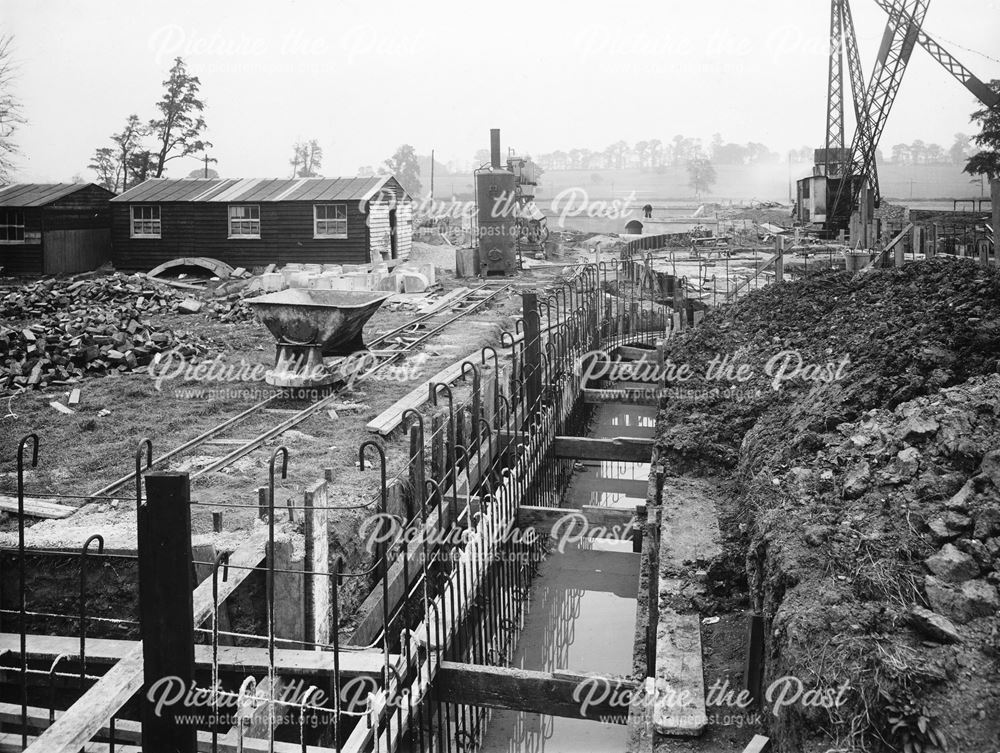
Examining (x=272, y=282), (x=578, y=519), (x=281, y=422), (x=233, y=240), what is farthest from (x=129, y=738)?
(x=233, y=240)

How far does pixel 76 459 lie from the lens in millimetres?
9523

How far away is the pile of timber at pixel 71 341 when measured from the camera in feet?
44.9

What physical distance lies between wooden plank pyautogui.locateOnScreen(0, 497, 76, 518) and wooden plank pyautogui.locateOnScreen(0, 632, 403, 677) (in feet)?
6.44

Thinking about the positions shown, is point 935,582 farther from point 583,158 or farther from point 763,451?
point 583,158

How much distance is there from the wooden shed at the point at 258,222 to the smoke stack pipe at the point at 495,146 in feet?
14.0

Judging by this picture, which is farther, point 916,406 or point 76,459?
point 76,459

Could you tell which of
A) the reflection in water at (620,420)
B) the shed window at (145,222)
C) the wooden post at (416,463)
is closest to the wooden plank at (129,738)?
the wooden post at (416,463)

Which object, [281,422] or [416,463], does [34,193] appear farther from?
[416,463]

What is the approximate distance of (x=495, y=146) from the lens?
3259cm

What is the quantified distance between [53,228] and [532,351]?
23.6 meters

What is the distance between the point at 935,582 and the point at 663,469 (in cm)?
437

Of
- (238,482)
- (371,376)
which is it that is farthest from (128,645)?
(371,376)

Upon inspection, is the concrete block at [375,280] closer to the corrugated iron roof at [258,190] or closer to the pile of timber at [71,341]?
the corrugated iron roof at [258,190]

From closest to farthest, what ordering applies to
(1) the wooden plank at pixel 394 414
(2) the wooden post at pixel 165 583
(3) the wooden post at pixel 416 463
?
1. (2) the wooden post at pixel 165 583
2. (3) the wooden post at pixel 416 463
3. (1) the wooden plank at pixel 394 414
